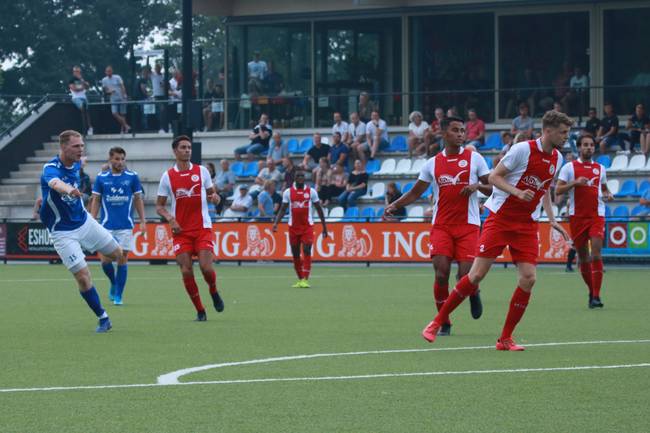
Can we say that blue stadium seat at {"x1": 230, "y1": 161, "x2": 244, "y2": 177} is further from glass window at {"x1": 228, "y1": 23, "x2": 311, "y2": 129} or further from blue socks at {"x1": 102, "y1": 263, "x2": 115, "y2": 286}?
blue socks at {"x1": 102, "y1": 263, "x2": 115, "y2": 286}

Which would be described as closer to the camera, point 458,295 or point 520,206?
point 520,206

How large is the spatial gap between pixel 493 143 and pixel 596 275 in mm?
17426

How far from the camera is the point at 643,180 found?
31938 millimetres

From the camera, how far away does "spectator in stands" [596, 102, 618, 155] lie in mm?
32625

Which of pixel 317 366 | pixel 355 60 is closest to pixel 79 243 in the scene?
pixel 317 366

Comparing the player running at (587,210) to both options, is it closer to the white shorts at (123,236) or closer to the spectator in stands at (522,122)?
the white shorts at (123,236)

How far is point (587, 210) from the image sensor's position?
1753cm

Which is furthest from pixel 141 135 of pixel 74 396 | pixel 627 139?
pixel 74 396

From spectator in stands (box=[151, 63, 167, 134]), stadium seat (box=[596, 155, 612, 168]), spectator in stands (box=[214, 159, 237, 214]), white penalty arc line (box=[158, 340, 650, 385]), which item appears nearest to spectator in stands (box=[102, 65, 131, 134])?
spectator in stands (box=[151, 63, 167, 134])

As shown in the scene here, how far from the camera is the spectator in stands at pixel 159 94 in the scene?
41.3 m

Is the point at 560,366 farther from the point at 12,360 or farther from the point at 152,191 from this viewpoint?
the point at 152,191

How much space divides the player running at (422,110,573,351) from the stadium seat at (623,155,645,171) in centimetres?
2061

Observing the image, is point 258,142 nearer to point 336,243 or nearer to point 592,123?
point 336,243

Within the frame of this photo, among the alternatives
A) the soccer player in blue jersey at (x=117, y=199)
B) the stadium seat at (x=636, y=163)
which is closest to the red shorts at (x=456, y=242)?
the soccer player in blue jersey at (x=117, y=199)
